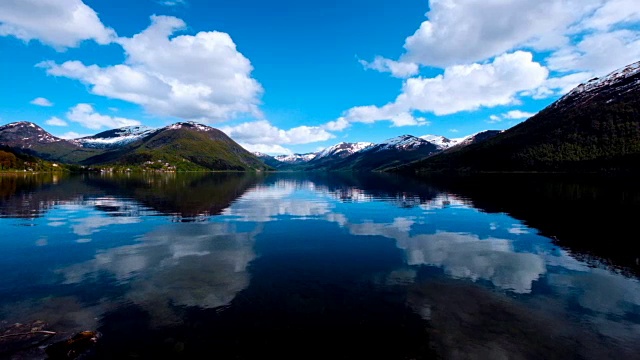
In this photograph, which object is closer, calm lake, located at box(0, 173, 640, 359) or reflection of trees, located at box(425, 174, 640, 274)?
calm lake, located at box(0, 173, 640, 359)

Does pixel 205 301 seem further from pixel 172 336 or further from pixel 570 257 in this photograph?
pixel 570 257

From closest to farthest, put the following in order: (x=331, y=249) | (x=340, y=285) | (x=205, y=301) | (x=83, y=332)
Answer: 1. (x=83, y=332)
2. (x=205, y=301)
3. (x=340, y=285)
4. (x=331, y=249)

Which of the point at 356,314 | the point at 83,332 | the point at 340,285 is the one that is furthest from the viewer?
the point at 340,285

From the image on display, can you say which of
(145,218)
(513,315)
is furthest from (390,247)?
(145,218)

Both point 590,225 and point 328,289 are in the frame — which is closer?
point 328,289

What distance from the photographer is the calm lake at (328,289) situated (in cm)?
1680

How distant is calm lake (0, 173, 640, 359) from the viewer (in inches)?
661

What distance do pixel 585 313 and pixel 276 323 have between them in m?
18.8

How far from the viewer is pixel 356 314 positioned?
20.0 m

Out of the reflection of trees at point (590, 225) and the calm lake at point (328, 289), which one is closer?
the calm lake at point (328, 289)

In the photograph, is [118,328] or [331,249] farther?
[331,249]

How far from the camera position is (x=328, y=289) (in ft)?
78.7

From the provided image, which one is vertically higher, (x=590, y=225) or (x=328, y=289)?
(x=590, y=225)

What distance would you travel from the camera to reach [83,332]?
16.8 metres
